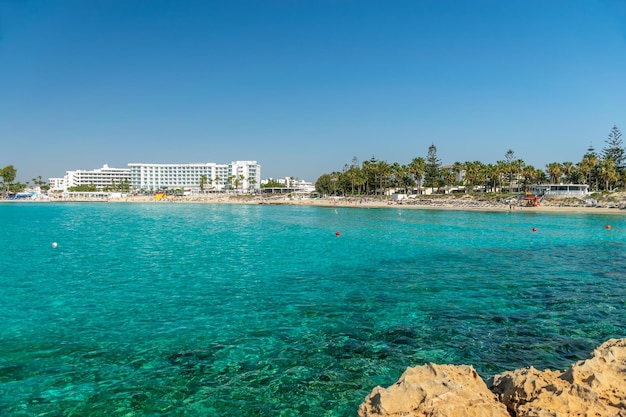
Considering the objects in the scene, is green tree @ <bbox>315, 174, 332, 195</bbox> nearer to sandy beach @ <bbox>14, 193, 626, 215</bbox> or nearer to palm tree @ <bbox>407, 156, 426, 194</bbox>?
sandy beach @ <bbox>14, 193, 626, 215</bbox>

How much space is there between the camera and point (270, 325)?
11.6 metres

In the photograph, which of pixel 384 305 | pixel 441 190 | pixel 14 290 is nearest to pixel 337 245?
pixel 384 305

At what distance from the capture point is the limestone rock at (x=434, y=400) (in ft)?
15.4

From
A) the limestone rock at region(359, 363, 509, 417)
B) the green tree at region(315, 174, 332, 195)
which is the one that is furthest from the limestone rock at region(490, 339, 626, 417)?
the green tree at region(315, 174, 332, 195)

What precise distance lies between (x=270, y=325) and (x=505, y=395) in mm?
7392

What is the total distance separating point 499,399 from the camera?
214 inches

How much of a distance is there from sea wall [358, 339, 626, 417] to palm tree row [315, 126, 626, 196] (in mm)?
111089

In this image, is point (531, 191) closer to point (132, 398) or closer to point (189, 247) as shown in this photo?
point (189, 247)

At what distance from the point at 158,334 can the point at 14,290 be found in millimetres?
9255

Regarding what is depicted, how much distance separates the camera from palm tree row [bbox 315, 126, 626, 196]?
101 m

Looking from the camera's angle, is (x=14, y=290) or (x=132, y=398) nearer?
(x=132, y=398)

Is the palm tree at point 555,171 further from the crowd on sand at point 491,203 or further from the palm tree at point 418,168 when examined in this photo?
the palm tree at point 418,168

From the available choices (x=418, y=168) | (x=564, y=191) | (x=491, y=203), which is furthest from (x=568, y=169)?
(x=418, y=168)

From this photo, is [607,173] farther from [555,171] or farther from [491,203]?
[491,203]
